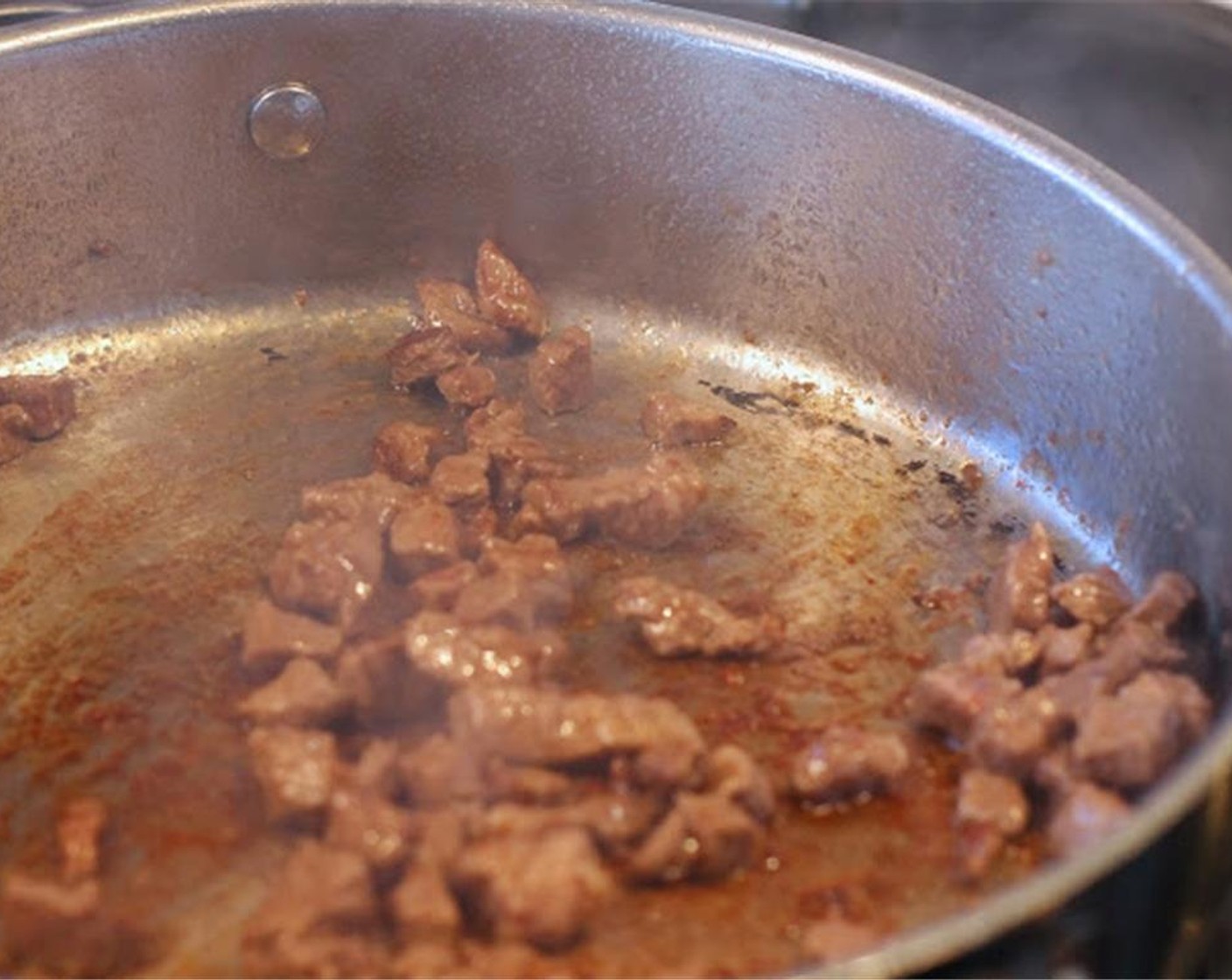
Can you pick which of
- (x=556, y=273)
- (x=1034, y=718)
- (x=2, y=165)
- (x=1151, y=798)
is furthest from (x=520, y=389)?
(x=1151, y=798)

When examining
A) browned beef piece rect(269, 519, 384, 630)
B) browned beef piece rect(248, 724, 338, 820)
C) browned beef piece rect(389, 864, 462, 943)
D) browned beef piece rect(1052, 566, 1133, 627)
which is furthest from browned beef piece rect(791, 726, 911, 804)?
browned beef piece rect(269, 519, 384, 630)

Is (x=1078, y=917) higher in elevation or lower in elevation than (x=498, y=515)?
higher

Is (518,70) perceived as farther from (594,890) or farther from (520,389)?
(594,890)

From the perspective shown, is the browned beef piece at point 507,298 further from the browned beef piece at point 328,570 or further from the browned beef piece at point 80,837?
the browned beef piece at point 80,837

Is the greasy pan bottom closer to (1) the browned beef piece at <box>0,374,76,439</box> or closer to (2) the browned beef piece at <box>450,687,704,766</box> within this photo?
(1) the browned beef piece at <box>0,374,76,439</box>

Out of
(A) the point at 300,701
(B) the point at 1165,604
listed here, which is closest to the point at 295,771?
(A) the point at 300,701

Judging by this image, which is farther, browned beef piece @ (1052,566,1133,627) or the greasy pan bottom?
browned beef piece @ (1052,566,1133,627)
